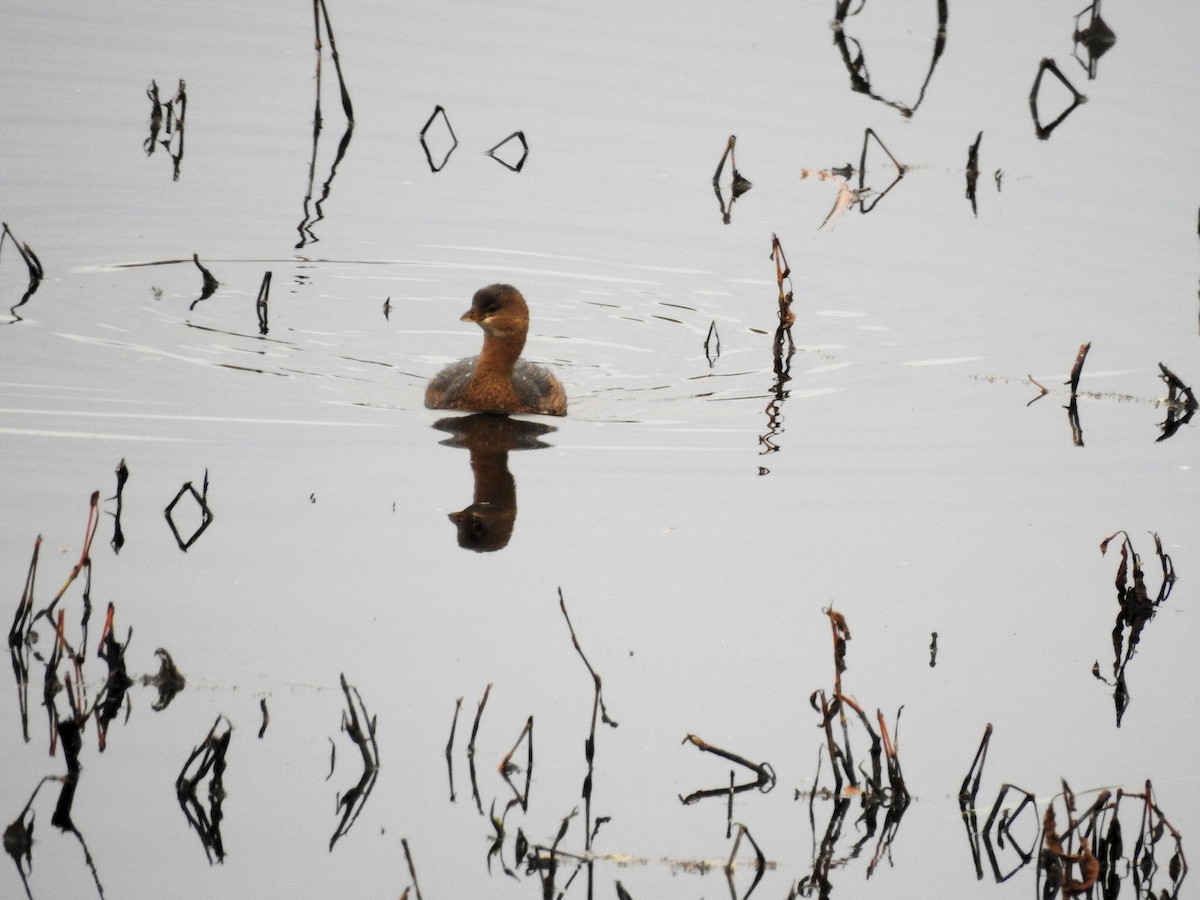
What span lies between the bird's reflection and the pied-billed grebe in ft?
0.43

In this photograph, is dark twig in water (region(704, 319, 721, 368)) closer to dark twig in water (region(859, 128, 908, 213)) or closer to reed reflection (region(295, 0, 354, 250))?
dark twig in water (region(859, 128, 908, 213))

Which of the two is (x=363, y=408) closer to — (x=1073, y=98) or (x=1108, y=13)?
(x=1073, y=98)

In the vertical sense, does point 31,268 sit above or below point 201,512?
above

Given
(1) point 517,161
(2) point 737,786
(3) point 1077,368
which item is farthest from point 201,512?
(1) point 517,161

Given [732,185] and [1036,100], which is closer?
[732,185]

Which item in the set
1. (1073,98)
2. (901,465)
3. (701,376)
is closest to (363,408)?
(701,376)

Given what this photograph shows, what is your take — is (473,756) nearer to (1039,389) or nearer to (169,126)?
(1039,389)

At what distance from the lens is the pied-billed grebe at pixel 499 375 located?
36.9ft

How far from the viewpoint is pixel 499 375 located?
1133 cm

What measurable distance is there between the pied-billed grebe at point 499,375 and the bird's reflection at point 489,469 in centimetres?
13

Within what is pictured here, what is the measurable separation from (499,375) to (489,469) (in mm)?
1438

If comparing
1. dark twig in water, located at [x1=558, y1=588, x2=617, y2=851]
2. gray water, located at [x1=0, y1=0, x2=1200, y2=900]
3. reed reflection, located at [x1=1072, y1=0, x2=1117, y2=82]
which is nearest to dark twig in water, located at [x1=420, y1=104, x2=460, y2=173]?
gray water, located at [x1=0, y1=0, x2=1200, y2=900]

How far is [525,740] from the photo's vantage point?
6.79 metres

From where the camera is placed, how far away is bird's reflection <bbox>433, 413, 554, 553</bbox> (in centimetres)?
879
